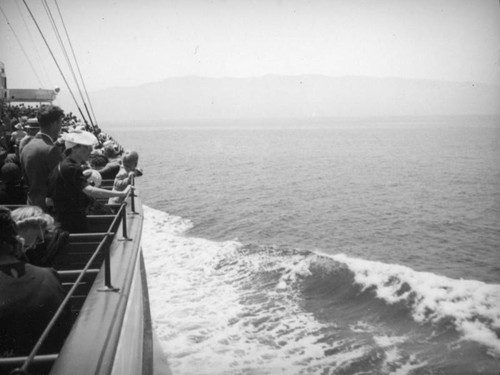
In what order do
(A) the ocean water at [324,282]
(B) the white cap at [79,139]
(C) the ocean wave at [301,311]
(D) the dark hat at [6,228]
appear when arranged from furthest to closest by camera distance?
(A) the ocean water at [324,282], (C) the ocean wave at [301,311], (B) the white cap at [79,139], (D) the dark hat at [6,228]

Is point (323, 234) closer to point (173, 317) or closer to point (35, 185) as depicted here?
point (173, 317)

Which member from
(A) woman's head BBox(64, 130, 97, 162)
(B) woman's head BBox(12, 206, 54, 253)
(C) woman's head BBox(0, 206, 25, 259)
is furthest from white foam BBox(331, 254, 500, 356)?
(C) woman's head BBox(0, 206, 25, 259)

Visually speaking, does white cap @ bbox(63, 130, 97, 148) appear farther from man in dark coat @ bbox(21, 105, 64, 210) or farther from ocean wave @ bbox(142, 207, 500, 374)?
ocean wave @ bbox(142, 207, 500, 374)

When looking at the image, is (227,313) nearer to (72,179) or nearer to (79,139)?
(72,179)

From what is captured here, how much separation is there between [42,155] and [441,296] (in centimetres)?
1217

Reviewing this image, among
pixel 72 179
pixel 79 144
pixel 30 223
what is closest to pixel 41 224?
pixel 30 223

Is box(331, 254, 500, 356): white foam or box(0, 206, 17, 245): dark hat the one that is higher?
box(0, 206, 17, 245): dark hat

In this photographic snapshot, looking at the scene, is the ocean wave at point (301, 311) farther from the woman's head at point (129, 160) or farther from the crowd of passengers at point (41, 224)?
the crowd of passengers at point (41, 224)

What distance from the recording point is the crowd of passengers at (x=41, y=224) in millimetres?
2555

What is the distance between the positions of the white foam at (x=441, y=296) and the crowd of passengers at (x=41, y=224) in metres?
9.54

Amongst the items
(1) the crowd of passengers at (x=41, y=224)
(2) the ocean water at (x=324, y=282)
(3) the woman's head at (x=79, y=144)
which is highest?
(3) the woman's head at (x=79, y=144)

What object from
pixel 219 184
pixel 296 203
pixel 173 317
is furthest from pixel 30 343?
pixel 219 184

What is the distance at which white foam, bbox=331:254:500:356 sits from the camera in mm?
10773

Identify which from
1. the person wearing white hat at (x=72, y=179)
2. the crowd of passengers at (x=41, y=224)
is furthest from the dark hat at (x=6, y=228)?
the person wearing white hat at (x=72, y=179)
